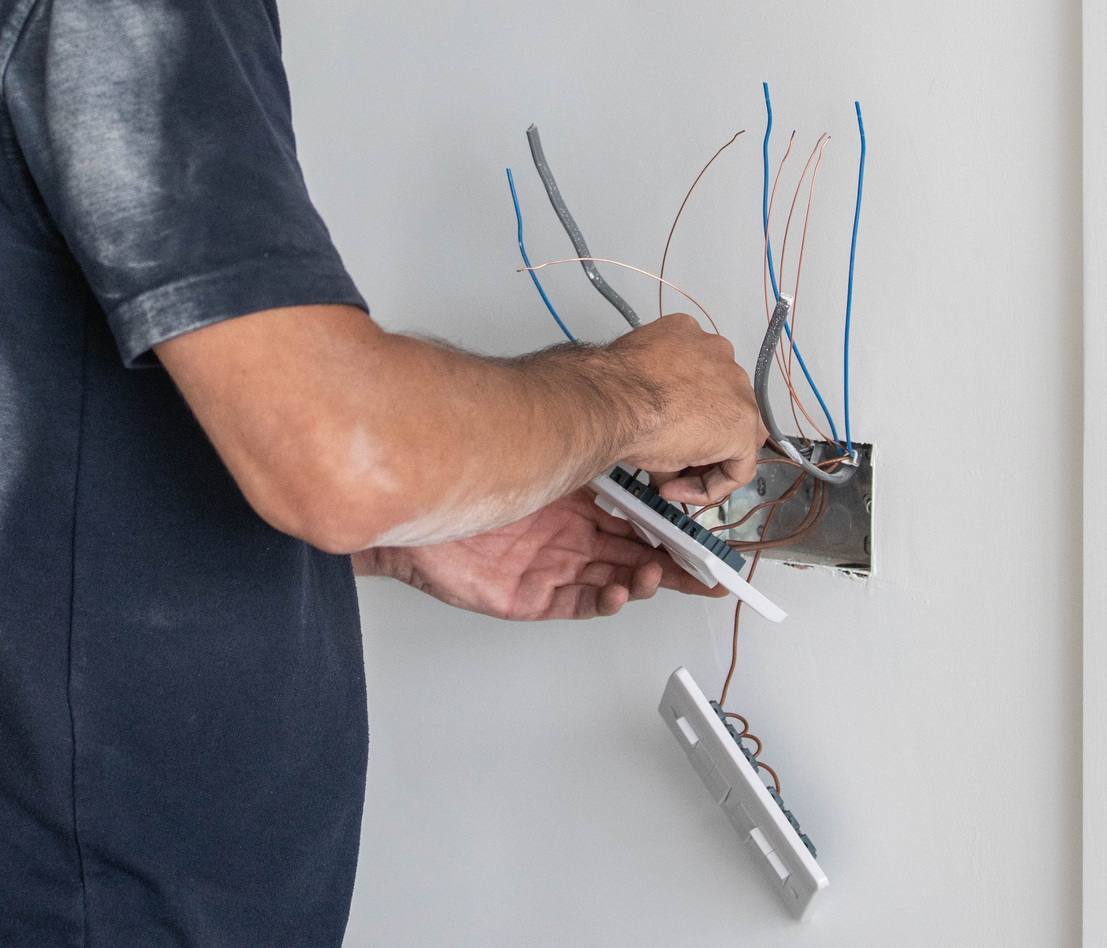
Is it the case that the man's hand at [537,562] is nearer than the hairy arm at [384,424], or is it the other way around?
the hairy arm at [384,424]

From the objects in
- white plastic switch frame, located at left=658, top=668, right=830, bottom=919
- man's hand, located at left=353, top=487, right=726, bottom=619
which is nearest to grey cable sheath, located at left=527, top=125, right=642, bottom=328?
man's hand, located at left=353, top=487, right=726, bottom=619

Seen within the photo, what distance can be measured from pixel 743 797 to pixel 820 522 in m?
0.27

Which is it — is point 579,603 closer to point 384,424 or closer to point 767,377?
point 767,377

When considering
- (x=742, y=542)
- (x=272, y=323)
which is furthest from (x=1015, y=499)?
(x=272, y=323)

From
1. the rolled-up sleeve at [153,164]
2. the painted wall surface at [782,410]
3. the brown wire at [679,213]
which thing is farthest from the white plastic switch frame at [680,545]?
the rolled-up sleeve at [153,164]

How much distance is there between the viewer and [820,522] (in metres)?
0.83

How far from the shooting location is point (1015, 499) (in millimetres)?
694

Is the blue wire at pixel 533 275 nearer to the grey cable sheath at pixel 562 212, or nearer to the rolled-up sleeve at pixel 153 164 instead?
the grey cable sheath at pixel 562 212

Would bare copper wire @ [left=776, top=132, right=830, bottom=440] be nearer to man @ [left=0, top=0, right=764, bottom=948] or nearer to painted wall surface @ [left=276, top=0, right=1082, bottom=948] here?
painted wall surface @ [left=276, top=0, right=1082, bottom=948]

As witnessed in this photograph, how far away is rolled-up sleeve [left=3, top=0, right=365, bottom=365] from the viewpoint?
419mm

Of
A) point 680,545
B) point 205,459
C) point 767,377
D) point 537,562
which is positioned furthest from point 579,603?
point 205,459

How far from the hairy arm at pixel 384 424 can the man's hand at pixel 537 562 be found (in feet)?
0.85

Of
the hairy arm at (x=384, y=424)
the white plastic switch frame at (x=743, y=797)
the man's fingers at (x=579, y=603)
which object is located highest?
the hairy arm at (x=384, y=424)

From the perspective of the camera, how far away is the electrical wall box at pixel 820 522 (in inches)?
31.4
